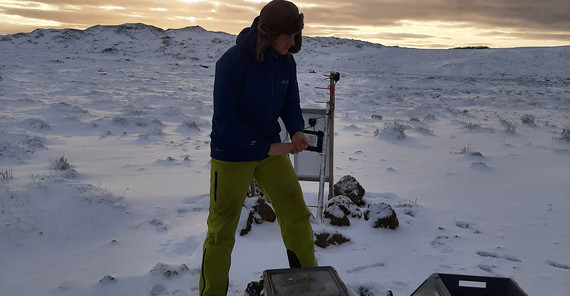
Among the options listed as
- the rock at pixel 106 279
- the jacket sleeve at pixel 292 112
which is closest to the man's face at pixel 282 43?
the jacket sleeve at pixel 292 112

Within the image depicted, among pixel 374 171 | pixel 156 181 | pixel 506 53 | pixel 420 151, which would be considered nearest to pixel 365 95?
pixel 420 151

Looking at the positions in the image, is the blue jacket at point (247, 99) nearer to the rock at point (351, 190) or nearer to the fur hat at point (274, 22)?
the fur hat at point (274, 22)

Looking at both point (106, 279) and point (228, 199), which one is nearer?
point (228, 199)

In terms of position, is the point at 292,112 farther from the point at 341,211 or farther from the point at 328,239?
the point at 341,211

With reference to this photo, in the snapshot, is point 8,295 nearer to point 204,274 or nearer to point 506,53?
point 204,274

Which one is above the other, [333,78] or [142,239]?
[333,78]

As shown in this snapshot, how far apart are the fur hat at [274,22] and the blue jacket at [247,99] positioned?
0.05 m

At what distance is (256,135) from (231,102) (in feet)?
0.79

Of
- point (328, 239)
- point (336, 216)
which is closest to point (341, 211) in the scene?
Answer: point (336, 216)

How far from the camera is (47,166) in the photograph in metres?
5.95

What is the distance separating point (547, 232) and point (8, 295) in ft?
15.5

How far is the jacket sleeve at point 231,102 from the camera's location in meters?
2.26

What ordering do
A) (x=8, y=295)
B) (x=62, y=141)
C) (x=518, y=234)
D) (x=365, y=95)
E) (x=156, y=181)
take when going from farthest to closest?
(x=365, y=95), (x=62, y=141), (x=156, y=181), (x=518, y=234), (x=8, y=295)

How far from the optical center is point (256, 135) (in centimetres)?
238
